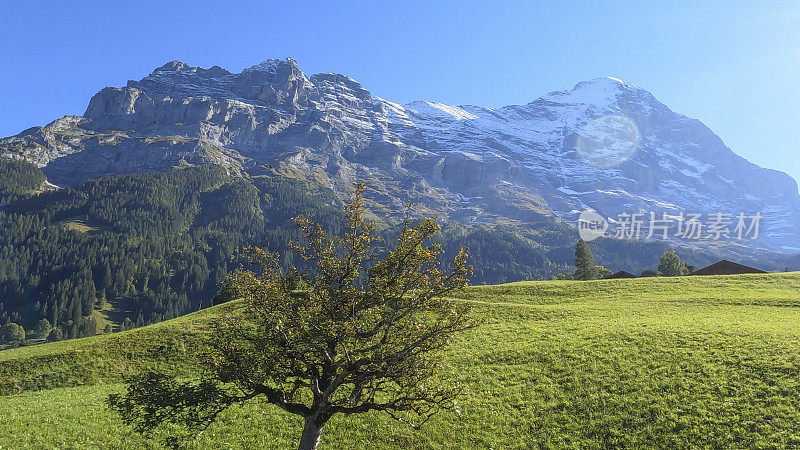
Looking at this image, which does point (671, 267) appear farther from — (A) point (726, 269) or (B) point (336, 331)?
(B) point (336, 331)

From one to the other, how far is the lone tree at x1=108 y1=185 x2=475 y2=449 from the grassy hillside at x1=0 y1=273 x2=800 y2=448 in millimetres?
8354

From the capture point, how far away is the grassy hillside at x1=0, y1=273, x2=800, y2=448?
21672mm

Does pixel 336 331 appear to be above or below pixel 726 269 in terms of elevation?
below

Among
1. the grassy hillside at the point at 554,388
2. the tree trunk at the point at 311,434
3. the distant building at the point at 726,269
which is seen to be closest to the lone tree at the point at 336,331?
the tree trunk at the point at 311,434

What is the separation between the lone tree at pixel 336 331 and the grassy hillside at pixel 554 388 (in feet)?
27.4

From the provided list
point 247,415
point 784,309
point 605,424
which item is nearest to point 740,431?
point 605,424

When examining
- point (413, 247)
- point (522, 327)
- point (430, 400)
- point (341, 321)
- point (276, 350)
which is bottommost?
point (522, 327)

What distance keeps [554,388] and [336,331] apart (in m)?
18.9

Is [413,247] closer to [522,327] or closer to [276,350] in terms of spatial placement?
[276,350]

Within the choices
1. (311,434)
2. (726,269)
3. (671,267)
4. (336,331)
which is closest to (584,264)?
(671,267)

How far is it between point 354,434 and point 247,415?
807 cm

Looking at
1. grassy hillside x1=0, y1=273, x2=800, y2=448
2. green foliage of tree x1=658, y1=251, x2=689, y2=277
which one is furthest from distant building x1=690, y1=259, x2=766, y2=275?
grassy hillside x1=0, y1=273, x2=800, y2=448

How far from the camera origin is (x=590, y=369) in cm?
2945

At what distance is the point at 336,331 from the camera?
15.3m
